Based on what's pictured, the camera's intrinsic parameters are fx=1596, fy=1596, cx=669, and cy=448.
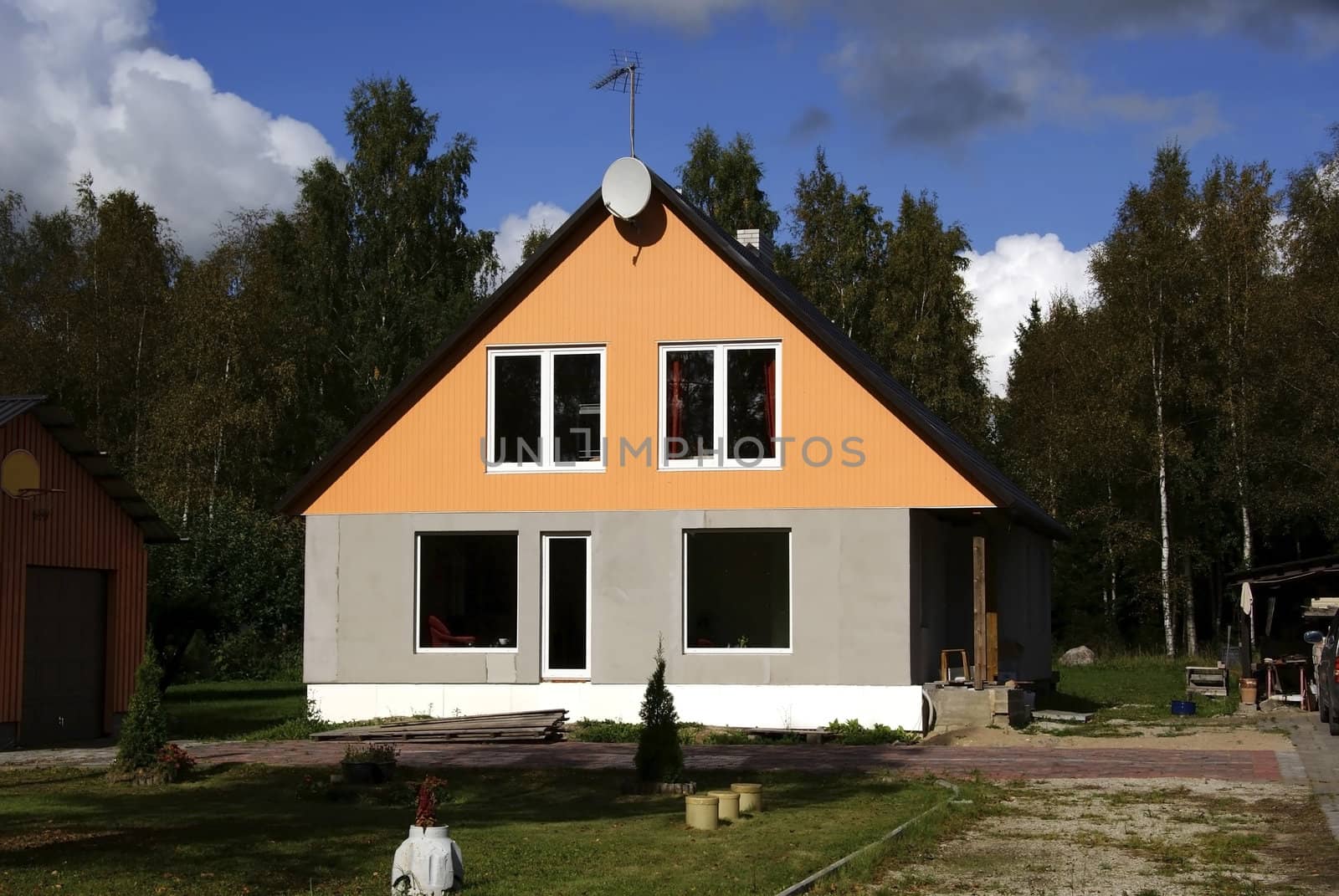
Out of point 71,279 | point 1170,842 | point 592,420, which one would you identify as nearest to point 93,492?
point 592,420

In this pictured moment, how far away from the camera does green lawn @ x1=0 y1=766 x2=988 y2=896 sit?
9578mm

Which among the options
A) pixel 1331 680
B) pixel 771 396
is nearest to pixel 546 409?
pixel 771 396

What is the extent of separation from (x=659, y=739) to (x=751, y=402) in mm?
8272

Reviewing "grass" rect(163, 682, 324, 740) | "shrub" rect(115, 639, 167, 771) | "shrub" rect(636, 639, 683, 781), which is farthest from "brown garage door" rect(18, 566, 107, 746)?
"shrub" rect(636, 639, 683, 781)

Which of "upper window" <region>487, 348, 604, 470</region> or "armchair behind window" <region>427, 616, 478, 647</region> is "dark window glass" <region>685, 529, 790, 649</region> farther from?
"armchair behind window" <region>427, 616, 478, 647</region>

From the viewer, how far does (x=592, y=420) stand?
71.7 ft

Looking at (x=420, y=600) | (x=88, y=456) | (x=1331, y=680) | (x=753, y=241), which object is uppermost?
(x=753, y=241)

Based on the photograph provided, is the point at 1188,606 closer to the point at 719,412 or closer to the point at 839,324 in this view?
the point at 839,324

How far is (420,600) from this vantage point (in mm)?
22047

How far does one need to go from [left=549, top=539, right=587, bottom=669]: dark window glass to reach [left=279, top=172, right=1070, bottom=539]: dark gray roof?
2.99m

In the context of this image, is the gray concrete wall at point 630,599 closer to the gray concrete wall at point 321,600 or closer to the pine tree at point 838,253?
the gray concrete wall at point 321,600

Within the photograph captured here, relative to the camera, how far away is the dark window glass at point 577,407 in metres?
21.8

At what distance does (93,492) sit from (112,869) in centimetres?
1194

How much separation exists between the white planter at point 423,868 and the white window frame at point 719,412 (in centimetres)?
1261
